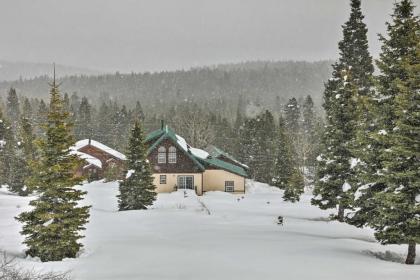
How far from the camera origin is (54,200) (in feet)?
61.7

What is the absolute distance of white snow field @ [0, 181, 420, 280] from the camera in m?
13.5

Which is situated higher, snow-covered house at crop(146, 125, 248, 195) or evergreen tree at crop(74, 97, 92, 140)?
evergreen tree at crop(74, 97, 92, 140)

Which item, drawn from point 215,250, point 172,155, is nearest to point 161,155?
point 172,155

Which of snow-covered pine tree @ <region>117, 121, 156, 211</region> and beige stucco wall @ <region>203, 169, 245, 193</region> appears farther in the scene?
beige stucco wall @ <region>203, 169, 245, 193</region>

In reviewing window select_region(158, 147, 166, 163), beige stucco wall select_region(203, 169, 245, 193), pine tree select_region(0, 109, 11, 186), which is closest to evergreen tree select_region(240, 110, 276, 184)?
beige stucco wall select_region(203, 169, 245, 193)

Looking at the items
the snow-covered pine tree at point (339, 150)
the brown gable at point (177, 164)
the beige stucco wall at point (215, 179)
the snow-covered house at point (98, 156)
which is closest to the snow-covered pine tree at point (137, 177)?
the snow-covered pine tree at point (339, 150)

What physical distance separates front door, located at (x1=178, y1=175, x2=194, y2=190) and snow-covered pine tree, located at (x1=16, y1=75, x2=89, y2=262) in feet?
109

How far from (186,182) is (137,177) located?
18.1 m

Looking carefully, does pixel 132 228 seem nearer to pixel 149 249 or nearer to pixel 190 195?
pixel 149 249

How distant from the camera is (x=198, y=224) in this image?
83.5 ft

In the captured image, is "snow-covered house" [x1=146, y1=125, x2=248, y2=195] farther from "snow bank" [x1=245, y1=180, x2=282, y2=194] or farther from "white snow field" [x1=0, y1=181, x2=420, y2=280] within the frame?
"white snow field" [x1=0, y1=181, x2=420, y2=280]

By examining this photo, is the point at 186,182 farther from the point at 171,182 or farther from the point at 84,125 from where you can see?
the point at 84,125

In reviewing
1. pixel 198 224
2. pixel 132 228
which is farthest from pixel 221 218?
pixel 132 228

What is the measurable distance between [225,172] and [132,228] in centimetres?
3241
